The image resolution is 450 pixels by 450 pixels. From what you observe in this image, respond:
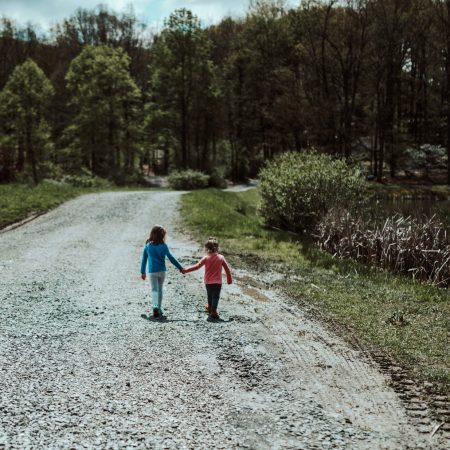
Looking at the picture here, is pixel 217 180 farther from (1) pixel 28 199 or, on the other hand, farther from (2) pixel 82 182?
(1) pixel 28 199

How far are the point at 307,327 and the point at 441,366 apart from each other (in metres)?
2.40

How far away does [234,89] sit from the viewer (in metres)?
58.9

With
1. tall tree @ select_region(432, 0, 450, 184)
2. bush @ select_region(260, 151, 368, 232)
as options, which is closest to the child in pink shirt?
bush @ select_region(260, 151, 368, 232)

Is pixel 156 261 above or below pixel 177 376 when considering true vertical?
above

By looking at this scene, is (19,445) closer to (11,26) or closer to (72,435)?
(72,435)

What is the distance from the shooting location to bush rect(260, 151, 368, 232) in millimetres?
20062

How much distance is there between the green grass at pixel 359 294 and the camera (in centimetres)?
802

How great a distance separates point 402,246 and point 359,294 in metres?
3.37

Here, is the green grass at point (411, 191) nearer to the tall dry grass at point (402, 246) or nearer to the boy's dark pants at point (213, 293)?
the tall dry grass at point (402, 246)

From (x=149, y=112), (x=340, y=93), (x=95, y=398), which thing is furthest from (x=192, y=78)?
(x=95, y=398)

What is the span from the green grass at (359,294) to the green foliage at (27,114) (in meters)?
25.1


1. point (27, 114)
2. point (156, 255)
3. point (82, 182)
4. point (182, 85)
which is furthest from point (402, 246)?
point (182, 85)

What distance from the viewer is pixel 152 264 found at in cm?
941

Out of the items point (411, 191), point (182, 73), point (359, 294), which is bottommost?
point (359, 294)
